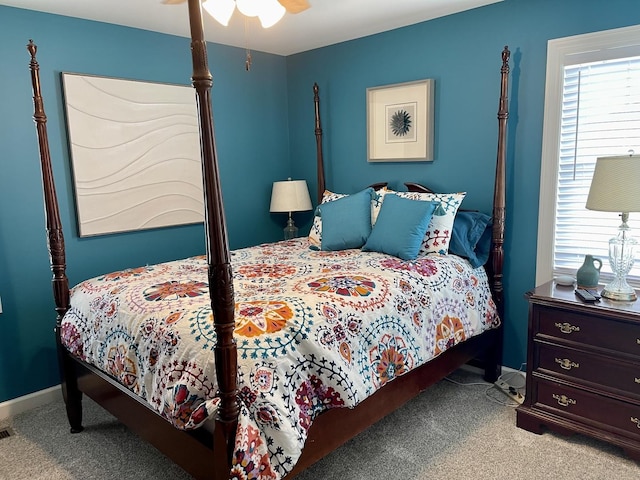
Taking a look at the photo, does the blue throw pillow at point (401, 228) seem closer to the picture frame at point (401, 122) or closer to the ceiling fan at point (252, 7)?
the picture frame at point (401, 122)

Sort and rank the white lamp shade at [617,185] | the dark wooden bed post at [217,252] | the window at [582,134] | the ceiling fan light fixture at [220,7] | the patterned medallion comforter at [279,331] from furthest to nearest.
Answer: the window at [582,134]
the ceiling fan light fixture at [220,7]
the white lamp shade at [617,185]
the patterned medallion comforter at [279,331]
the dark wooden bed post at [217,252]

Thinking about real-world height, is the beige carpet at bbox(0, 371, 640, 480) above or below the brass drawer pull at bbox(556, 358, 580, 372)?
below

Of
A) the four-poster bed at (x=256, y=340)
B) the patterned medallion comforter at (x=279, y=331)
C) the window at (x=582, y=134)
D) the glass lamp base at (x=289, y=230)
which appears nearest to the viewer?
the four-poster bed at (x=256, y=340)

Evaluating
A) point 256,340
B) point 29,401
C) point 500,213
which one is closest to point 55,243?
point 29,401

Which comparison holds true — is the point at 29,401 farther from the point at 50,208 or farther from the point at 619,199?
the point at 619,199

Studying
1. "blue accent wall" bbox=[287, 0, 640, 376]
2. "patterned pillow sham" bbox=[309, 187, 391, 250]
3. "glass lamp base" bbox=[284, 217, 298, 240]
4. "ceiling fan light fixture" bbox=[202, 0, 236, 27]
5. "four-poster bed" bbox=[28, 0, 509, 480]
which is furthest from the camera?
"glass lamp base" bbox=[284, 217, 298, 240]

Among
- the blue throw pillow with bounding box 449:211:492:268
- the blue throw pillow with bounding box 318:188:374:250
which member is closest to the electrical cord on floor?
the blue throw pillow with bounding box 449:211:492:268

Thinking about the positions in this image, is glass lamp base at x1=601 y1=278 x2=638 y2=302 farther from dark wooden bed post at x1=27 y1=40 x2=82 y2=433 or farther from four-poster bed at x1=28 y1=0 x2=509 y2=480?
dark wooden bed post at x1=27 y1=40 x2=82 y2=433

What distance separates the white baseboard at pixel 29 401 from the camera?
9.40 ft

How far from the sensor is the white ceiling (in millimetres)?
2779

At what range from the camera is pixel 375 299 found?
220 centimetres

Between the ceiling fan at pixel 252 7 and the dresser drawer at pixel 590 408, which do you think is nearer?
the dresser drawer at pixel 590 408

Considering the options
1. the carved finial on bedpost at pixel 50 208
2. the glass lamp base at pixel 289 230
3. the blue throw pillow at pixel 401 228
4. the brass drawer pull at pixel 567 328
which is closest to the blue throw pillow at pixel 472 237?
the blue throw pillow at pixel 401 228

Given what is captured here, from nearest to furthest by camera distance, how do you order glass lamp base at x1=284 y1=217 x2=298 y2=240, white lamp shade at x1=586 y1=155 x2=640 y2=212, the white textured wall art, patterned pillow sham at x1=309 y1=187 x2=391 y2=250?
white lamp shade at x1=586 y1=155 x2=640 y2=212 < the white textured wall art < patterned pillow sham at x1=309 y1=187 x2=391 y2=250 < glass lamp base at x1=284 y1=217 x2=298 y2=240
